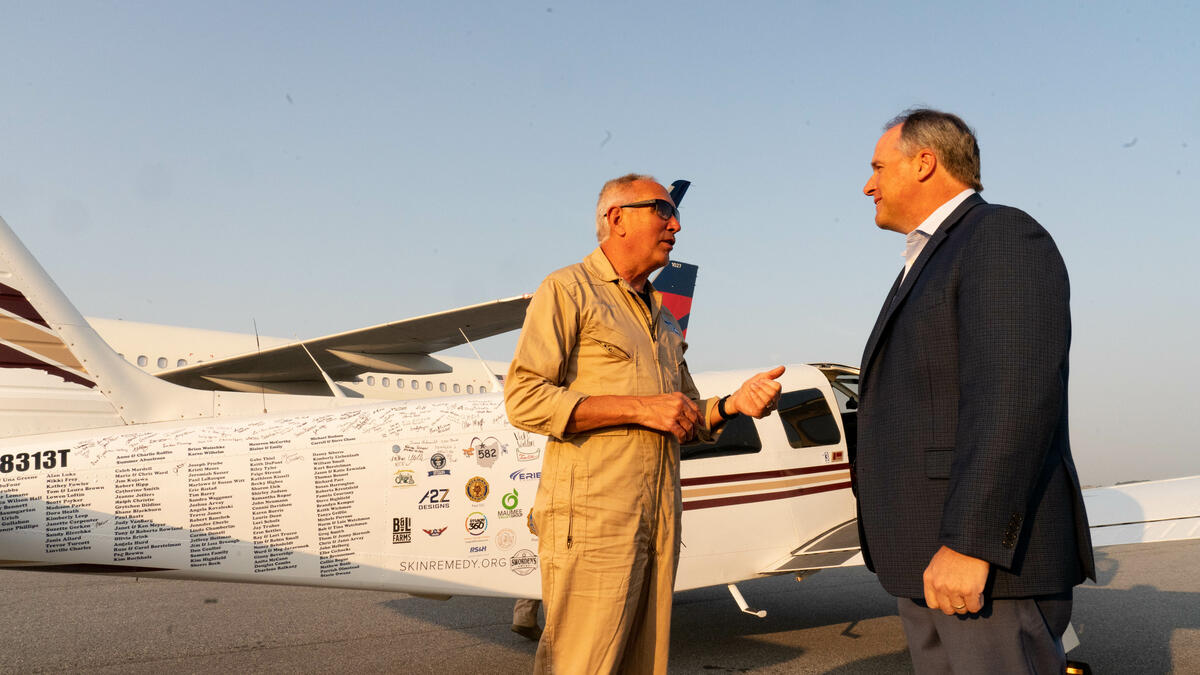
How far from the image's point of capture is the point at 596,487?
2.52 m

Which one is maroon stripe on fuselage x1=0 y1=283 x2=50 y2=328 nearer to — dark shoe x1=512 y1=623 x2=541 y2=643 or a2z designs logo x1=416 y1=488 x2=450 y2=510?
a2z designs logo x1=416 y1=488 x2=450 y2=510

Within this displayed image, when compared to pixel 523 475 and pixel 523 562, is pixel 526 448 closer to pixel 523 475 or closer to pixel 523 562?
pixel 523 475

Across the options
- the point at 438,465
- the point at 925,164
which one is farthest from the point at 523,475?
the point at 925,164

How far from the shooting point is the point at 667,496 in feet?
8.75

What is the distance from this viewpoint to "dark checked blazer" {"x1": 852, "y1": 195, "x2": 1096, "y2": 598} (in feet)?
6.15

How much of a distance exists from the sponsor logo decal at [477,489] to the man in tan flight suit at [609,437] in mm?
2729

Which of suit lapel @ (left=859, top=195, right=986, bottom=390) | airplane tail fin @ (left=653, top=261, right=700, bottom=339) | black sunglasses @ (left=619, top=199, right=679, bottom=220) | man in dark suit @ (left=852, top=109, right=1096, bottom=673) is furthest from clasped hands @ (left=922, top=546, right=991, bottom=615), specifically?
airplane tail fin @ (left=653, top=261, right=700, bottom=339)

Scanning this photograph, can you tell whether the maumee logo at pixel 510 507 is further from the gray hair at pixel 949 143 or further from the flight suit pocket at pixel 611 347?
the gray hair at pixel 949 143

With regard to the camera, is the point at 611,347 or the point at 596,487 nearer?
the point at 596,487

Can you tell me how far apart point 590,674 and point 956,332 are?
1.45m

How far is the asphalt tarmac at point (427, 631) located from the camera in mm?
5965

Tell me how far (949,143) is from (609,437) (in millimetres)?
1319

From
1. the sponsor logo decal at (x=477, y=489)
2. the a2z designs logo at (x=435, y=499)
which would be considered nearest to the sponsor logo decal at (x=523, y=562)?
the sponsor logo decal at (x=477, y=489)

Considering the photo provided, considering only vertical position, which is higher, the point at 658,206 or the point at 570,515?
the point at 658,206
